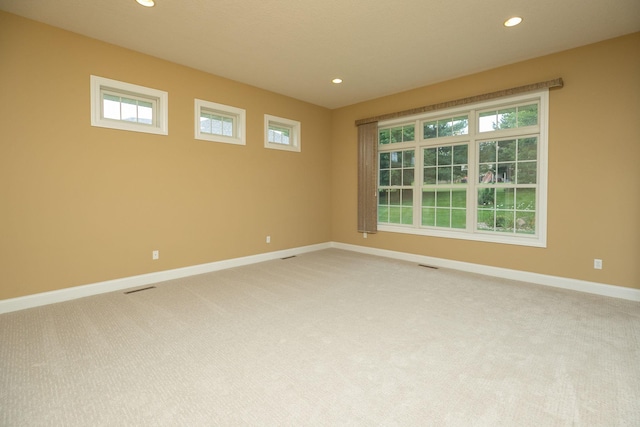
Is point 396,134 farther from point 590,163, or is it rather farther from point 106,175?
point 106,175

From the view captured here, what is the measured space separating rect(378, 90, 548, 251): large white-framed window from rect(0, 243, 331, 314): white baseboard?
2.68 m

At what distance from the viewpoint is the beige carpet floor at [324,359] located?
1.63m

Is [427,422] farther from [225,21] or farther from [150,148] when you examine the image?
[150,148]

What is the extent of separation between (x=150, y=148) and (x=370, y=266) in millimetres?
3639

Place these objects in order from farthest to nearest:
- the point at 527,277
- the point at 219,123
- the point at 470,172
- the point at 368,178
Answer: the point at 368,178 < the point at 219,123 < the point at 470,172 < the point at 527,277

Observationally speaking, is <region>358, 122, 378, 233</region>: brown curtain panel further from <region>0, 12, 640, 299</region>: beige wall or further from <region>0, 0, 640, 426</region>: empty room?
<region>0, 12, 640, 299</region>: beige wall

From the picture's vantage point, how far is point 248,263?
504 centimetres

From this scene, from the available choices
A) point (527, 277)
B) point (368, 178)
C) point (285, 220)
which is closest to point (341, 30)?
point (368, 178)

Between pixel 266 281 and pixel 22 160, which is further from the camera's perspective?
pixel 266 281

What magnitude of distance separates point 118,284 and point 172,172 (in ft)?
5.19

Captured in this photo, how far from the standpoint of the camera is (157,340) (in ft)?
8.00

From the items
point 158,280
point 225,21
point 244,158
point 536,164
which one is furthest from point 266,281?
point 536,164

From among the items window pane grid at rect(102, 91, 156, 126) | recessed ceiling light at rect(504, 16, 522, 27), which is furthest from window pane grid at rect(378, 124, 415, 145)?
window pane grid at rect(102, 91, 156, 126)

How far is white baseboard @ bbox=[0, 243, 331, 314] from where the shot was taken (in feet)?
10.1
